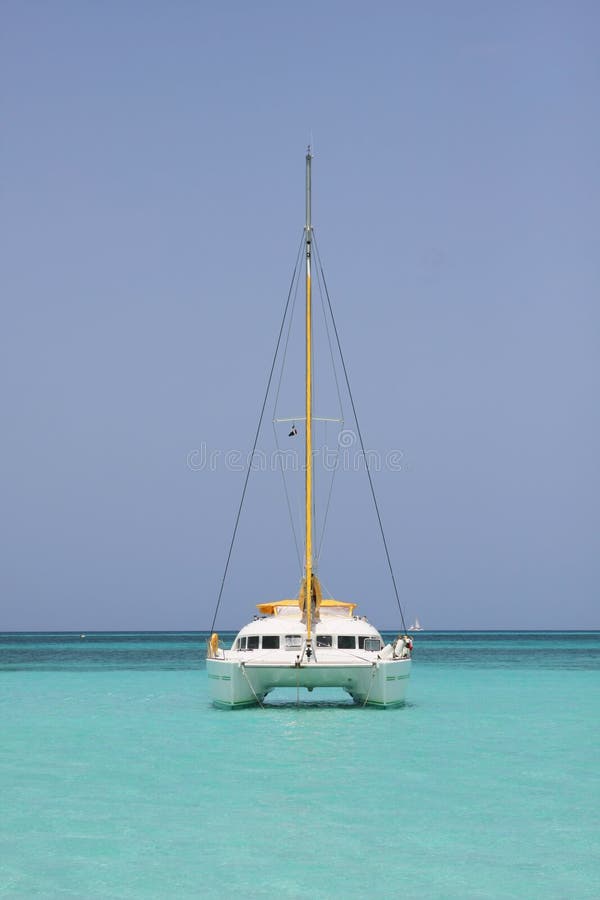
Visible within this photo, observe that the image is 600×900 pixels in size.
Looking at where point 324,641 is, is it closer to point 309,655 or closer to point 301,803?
point 309,655

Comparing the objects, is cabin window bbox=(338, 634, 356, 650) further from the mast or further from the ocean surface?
the ocean surface

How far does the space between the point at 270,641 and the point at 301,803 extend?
37.5 ft

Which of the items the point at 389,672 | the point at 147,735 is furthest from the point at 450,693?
the point at 147,735

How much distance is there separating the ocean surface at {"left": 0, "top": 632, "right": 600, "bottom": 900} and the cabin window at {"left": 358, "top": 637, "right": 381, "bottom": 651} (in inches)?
60.2

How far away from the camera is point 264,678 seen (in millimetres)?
25562

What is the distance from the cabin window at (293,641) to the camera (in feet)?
88.1

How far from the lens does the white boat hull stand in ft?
82.0

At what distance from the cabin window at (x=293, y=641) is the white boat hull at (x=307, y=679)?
1203 mm

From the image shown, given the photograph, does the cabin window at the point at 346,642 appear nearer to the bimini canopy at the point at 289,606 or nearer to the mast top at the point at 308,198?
the bimini canopy at the point at 289,606

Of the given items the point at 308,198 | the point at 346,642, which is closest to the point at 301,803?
the point at 346,642

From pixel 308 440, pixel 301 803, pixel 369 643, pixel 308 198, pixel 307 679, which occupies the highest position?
pixel 308 198

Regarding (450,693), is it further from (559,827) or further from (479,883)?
(479,883)

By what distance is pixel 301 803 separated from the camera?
51.0ft

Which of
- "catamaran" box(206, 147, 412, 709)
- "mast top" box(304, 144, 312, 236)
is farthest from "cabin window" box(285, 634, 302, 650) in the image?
"mast top" box(304, 144, 312, 236)
